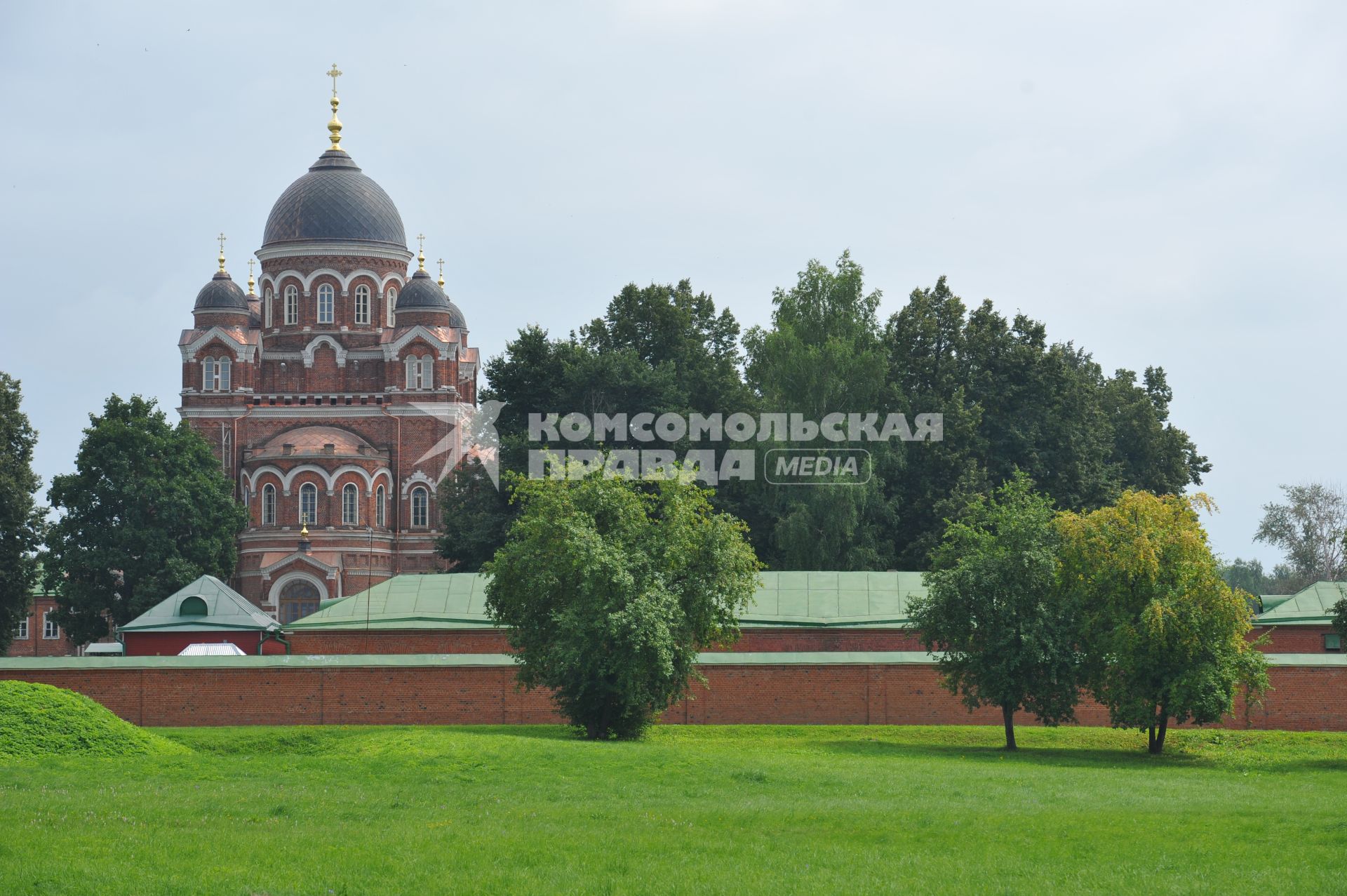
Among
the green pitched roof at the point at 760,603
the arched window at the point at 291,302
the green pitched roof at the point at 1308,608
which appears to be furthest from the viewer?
the arched window at the point at 291,302

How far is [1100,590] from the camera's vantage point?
29344mm

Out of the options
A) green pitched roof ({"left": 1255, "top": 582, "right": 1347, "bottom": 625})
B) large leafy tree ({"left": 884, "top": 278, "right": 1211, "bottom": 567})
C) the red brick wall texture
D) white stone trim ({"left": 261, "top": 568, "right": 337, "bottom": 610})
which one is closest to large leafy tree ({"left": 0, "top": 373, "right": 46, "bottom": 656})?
white stone trim ({"left": 261, "top": 568, "right": 337, "bottom": 610})

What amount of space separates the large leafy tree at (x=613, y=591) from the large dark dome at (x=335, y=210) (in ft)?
127

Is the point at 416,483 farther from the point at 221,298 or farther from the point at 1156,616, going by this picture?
the point at 1156,616

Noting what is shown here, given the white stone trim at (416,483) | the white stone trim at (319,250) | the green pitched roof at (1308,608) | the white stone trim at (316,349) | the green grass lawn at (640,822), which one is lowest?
the green grass lawn at (640,822)

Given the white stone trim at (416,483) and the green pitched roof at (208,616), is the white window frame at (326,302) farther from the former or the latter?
the green pitched roof at (208,616)

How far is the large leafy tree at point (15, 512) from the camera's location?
50469mm

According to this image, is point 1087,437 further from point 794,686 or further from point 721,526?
point 721,526

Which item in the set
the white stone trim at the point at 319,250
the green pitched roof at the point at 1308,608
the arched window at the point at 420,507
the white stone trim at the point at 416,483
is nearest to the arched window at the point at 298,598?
the arched window at the point at 420,507

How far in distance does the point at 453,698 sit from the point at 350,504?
3017 cm

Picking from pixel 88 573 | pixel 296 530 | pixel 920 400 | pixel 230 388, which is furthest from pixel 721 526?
pixel 230 388

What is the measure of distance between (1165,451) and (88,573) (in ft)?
123

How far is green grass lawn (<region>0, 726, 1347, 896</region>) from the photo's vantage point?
14.3m

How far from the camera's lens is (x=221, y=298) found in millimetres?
65062
